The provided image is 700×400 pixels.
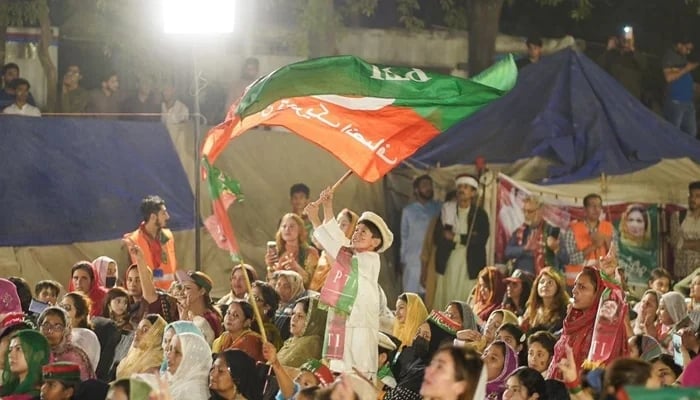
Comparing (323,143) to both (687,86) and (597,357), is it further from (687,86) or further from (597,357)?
(687,86)

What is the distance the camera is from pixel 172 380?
12266mm

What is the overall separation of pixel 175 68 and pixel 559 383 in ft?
42.2

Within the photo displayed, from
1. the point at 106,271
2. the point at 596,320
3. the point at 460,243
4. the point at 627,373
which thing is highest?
the point at 627,373

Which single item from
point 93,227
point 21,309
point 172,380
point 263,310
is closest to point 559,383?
point 172,380

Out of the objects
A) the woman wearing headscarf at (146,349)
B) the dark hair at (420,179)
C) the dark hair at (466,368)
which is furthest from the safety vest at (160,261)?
the dark hair at (466,368)

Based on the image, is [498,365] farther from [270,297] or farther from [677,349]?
[270,297]

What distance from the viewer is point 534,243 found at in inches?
785

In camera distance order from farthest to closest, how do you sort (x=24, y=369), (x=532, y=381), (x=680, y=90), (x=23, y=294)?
(x=680, y=90)
(x=23, y=294)
(x=24, y=369)
(x=532, y=381)

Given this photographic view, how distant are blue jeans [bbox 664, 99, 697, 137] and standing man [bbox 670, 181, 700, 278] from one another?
3100mm

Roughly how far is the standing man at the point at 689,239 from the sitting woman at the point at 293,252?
16.9ft

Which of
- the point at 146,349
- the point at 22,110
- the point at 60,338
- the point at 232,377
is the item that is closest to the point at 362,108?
the point at 146,349

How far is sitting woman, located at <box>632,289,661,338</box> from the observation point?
15.3m

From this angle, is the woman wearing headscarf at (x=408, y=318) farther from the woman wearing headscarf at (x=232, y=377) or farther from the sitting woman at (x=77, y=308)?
the sitting woman at (x=77, y=308)

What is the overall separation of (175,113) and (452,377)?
13.0m
